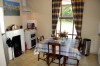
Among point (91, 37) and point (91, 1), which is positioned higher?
point (91, 1)

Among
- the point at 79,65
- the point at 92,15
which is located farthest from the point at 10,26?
the point at 92,15

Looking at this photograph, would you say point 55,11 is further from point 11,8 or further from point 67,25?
point 11,8

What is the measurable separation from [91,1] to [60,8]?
4.51 feet

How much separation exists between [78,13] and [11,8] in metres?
2.86

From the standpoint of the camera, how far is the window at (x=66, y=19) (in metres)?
4.70

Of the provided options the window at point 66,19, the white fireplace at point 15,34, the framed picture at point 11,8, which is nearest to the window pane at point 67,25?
the window at point 66,19

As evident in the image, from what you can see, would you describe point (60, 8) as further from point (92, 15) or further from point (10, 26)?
point (10, 26)

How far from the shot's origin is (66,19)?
4832 millimetres

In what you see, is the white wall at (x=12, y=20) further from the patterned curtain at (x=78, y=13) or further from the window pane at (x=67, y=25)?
the patterned curtain at (x=78, y=13)

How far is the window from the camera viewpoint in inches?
185

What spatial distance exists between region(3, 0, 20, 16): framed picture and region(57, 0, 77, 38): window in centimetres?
203

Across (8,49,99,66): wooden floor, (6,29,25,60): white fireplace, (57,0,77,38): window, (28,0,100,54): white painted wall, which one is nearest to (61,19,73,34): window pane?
(57,0,77,38): window

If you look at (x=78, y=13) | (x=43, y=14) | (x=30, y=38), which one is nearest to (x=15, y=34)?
(x=30, y=38)

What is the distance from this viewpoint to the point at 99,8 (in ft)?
13.6
